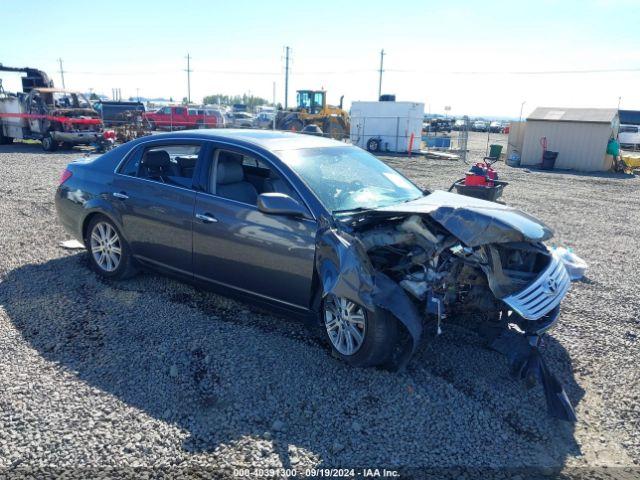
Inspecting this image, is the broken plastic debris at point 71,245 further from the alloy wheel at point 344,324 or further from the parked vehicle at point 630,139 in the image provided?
the parked vehicle at point 630,139

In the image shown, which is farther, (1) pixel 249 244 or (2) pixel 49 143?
(2) pixel 49 143

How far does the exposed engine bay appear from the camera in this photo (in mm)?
3479

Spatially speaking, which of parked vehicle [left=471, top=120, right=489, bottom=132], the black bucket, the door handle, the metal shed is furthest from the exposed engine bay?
parked vehicle [left=471, top=120, right=489, bottom=132]

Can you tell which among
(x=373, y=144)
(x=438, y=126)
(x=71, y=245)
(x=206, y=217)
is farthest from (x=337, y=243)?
(x=438, y=126)

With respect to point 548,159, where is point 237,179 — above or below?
above

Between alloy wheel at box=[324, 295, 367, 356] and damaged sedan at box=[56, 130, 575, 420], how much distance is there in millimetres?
10

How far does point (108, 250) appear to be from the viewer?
527 centimetres

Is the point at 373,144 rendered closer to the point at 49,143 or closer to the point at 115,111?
the point at 49,143

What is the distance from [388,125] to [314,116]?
7.13 metres

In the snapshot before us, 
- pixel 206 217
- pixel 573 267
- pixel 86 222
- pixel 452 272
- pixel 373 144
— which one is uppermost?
pixel 206 217

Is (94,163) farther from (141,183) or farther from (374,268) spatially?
(374,268)

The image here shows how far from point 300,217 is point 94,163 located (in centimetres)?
280

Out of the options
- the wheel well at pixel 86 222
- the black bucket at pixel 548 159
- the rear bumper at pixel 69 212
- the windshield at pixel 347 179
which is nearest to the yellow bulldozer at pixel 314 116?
the black bucket at pixel 548 159

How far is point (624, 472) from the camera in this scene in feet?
A: 9.50
